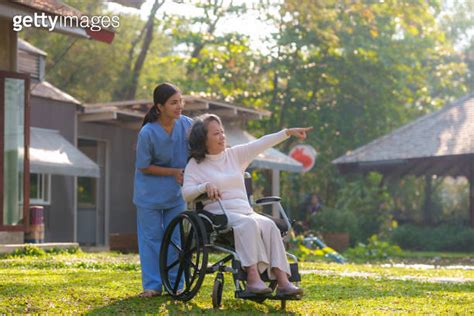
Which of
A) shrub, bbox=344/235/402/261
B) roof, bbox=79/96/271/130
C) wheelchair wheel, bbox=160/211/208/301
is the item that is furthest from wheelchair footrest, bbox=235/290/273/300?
roof, bbox=79/96/271/130

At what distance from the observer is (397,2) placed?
2734 cm

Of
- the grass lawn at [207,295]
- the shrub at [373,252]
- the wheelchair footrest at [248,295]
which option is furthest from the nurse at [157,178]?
the shrub at [373,252]

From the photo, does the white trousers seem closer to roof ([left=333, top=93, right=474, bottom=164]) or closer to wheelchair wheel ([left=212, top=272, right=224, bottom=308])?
wheelchair wheel ([left=212, top=272, right=224, bottom=308])

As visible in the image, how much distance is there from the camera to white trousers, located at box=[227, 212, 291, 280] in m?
7.32

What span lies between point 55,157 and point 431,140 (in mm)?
12020

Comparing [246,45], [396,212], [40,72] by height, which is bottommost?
[396,212]

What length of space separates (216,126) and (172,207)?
0.85 m

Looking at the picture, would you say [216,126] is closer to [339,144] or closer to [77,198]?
[77,198]

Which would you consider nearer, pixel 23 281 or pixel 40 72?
pixel 23 281

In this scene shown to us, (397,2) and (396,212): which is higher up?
(397,2)

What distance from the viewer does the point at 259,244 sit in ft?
24.1

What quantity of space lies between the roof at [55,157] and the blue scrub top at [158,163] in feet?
38.2

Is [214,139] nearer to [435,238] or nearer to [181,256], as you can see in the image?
[181,256]

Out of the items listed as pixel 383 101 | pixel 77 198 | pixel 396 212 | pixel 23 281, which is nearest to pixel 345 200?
pixel 396 212
